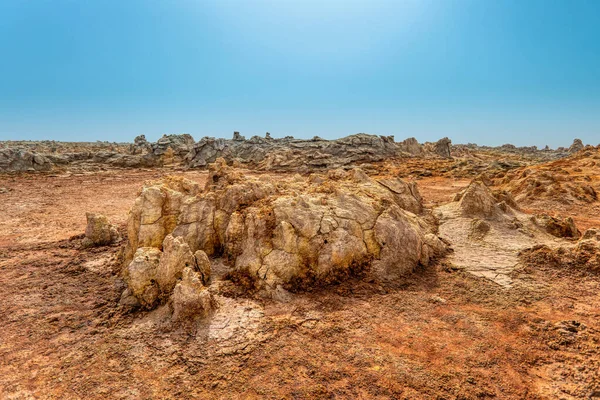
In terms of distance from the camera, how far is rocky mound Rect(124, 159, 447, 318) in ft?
19.8

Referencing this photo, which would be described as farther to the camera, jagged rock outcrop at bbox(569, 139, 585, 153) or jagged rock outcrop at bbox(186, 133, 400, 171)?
jagged rock outcrop at bbox(569, 139, 585, 153)

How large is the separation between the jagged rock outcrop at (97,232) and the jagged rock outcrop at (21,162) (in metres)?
25.3

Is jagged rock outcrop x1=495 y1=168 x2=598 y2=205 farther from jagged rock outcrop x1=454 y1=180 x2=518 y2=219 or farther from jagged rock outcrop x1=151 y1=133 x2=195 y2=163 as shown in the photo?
jagged rock outcrop x1=151 y1=133 x2=195 y2=163

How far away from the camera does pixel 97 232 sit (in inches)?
381

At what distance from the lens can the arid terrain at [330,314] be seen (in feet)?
13.3

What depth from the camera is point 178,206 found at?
7816 millimetres

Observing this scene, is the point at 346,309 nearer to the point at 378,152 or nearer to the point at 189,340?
the point at 189,340

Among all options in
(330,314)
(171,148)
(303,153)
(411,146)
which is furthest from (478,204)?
(171,148)

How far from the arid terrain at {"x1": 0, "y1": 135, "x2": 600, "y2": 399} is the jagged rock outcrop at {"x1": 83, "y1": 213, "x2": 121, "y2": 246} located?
28 cm

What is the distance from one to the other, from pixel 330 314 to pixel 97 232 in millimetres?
7963

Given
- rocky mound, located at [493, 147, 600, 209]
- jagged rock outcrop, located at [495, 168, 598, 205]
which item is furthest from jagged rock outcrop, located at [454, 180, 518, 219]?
jagged rock outcrop, located at [495, 168, 598, 205]

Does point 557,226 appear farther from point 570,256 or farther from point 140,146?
point 140,146

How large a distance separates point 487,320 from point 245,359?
3804mm

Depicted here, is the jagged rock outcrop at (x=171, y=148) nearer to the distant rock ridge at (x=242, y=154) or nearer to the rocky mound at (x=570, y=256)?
the distant rock ridge at (x=242, y=154)
